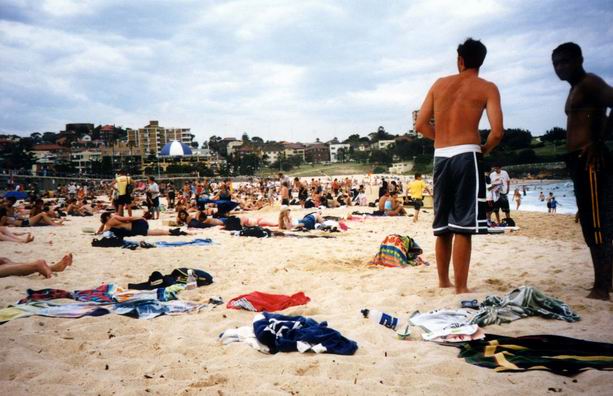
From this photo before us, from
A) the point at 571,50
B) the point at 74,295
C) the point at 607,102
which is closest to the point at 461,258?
the point at 607,102

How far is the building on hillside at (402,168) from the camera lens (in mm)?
84344

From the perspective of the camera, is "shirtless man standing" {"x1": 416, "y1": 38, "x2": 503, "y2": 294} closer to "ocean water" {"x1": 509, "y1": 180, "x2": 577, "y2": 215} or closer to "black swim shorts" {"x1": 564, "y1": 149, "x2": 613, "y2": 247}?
"black swim shorts" {"x1": 564, "y1": 149, "x2": 613, "y2": 247}

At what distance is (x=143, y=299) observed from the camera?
371cm

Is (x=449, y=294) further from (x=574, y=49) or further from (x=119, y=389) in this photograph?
(x=119, y=389)

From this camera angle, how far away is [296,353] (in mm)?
2465

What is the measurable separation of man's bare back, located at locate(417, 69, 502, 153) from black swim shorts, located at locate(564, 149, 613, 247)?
790 mm

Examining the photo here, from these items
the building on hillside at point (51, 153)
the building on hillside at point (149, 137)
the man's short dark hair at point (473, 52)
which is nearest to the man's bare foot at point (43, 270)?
the man's short dark hair at point (473, 52)

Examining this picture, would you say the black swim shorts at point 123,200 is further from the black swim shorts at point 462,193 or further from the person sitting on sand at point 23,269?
the black swim shorts at point 462,193

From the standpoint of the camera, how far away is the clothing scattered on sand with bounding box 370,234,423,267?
16.9 feet

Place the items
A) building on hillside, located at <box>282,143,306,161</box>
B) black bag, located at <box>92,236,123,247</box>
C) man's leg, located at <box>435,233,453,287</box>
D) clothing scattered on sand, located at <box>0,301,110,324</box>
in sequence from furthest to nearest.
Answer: building on hillside, located at <box>282,143,306,161</box>
black bag, located at <box>92,236,123,247</box>
man's leg, located at <box>435,233,453,287</box>
clothing scattered on sand, located at <box>0,301,110,324</box>

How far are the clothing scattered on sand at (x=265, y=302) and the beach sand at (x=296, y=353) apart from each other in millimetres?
116

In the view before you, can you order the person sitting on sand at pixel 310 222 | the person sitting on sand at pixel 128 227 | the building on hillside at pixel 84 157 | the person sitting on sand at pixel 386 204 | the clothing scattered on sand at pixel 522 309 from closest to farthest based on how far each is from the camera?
the clothing scattered on sand at pixel 522 309, the person sitting on sand at pixel 128 227, the person sitting on sand at pixel 310 222, the person sitting on sand at pixel 386 204, the building on hillside at pixel 84 157

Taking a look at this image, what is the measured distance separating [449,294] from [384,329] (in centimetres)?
97

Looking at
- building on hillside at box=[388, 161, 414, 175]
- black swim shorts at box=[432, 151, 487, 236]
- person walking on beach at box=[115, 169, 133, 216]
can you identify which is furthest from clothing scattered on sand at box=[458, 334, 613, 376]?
building on hillside at box=[388, 161, 414, 175]
